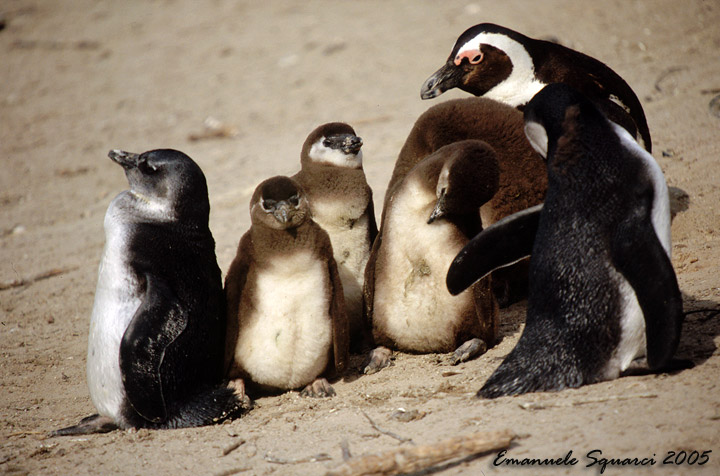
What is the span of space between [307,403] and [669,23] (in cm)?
718

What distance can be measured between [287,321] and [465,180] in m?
0.95

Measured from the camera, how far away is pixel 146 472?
2.76m

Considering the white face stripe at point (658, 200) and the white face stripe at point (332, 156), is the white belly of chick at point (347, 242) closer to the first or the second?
the white face stripe at point (332, 156)

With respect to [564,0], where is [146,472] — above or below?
below

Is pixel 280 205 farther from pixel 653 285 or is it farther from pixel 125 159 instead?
pixel 653 285

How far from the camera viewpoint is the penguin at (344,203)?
378cm

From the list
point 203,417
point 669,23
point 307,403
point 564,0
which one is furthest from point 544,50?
point 564,0

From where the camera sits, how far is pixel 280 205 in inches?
126

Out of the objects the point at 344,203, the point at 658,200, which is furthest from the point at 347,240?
the point at 658,200

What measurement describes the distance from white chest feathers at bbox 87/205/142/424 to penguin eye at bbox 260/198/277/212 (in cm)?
60

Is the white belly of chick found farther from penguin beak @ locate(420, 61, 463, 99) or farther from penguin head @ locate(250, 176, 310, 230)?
penguin beak @ locate(420, 61, 463, 99)

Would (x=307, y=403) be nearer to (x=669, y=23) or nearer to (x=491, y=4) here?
(x=669, y=23)

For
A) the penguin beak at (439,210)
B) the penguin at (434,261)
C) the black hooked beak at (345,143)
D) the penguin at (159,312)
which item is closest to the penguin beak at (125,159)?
the penguin at (159,312)

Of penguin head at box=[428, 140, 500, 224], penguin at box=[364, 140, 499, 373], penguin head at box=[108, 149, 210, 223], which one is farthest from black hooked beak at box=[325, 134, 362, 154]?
penguin head at box=[108, 149, 210, 223]
